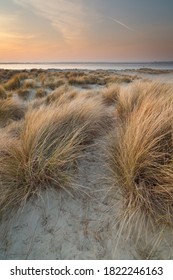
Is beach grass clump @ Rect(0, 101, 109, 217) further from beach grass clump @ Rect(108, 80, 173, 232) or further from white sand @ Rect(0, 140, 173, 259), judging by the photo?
beach grass clump @ Rect(108, 80, 173, 232)

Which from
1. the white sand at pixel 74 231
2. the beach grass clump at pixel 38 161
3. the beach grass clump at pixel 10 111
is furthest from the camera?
the beach grass clump at pixel 10 111

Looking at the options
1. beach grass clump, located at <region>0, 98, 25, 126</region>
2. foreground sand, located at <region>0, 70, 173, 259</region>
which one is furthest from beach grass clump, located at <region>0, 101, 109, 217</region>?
beach grass clump, located at <region>0, 98, 25, 126</region>

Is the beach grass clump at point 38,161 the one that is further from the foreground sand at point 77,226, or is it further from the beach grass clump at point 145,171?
the beach grass clump at point 145,171

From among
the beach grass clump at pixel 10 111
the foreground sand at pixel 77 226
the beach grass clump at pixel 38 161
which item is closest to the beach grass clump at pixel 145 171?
the foreground sand at pixel 77 226

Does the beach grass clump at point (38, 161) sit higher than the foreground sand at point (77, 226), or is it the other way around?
the beach grass clump at point (38, 161)

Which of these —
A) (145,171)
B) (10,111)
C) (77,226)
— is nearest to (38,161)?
(77,226)

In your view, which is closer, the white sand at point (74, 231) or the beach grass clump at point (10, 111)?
the white sand at point (74, 231)

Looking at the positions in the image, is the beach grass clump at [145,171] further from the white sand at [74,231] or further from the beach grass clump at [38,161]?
the beach grass clump at [38,161]

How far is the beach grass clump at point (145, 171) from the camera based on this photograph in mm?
1455

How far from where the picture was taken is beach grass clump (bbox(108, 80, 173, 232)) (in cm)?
146

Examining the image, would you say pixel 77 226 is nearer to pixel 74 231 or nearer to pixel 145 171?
pixel 74 231

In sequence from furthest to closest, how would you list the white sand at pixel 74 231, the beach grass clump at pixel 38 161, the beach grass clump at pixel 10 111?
the beach grass clump at pixel 10 111, the beach grass clump at pixel 38 161, the white sand at pixel 74 231

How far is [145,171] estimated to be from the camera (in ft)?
5.26
